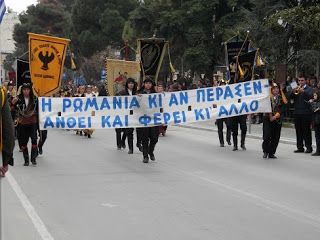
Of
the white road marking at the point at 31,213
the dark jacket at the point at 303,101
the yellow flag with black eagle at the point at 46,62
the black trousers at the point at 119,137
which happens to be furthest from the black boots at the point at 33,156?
the dark jacket at the point at 303,101

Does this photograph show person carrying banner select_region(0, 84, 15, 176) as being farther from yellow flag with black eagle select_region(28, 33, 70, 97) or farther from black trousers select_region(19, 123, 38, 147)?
yellow flag with black eagle select_region(28, 33, 70, 97)

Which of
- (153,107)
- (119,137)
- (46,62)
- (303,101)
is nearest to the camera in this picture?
(153,107)

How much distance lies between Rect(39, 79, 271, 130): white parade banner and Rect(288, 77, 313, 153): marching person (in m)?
2.01

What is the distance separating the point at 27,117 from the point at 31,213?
210 inches

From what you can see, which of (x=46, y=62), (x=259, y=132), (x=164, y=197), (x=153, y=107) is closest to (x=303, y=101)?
(x=153, y=107)

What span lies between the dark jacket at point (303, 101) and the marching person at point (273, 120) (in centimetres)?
165

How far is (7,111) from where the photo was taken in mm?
Result: 5992

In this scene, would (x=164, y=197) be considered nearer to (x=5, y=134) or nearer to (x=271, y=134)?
(x=5, y=134)

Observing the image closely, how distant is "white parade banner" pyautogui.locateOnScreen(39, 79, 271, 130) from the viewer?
557 inches

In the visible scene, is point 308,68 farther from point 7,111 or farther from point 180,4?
point 7,111

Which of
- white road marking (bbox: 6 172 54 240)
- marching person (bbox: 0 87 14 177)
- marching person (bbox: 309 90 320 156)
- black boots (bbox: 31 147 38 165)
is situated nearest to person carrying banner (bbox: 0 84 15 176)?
marching person (bbox: 0 87 14 177)

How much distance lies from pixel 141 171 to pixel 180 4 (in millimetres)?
33747

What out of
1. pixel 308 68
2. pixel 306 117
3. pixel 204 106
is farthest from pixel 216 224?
pixel 308 68

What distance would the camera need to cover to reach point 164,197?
959cm
